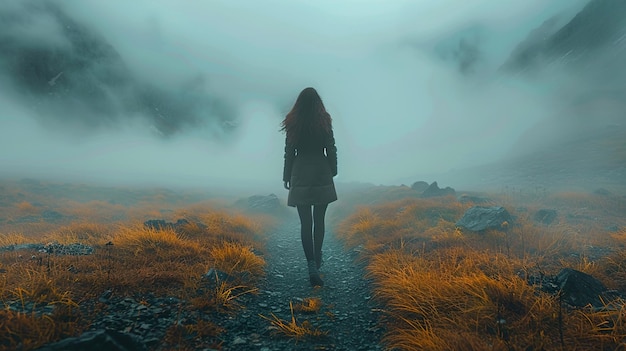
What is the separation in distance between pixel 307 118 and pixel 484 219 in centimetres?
688

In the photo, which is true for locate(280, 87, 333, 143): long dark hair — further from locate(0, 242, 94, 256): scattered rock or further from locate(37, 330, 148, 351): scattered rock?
locate(0, 242, 94, 256): scattered rock

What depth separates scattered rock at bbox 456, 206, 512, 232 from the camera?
340 inches

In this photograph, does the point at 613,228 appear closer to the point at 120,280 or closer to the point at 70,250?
the point at 120,280

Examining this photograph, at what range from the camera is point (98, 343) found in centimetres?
249

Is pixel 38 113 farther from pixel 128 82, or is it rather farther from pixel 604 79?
pixel 604 79

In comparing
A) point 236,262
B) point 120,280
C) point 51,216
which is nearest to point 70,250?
point 120,280

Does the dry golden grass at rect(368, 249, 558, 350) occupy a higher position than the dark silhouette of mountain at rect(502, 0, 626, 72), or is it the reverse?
the dark silhouette of mountain at rect(502, 0, 626, 72)

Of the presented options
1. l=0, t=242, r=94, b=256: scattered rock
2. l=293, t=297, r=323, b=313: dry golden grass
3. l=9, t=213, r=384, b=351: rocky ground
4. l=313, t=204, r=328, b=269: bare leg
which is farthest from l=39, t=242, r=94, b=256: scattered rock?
l=313, t=204, r=328, b=269: bare leg

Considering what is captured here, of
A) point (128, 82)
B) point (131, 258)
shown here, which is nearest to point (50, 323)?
point (131, 258)

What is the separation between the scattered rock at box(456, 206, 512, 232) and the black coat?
219 inches

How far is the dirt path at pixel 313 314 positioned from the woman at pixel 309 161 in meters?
0.67

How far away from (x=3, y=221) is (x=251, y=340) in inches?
812

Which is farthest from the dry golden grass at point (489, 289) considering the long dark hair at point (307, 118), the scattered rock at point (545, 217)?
the long dark hair at point (307, 118)

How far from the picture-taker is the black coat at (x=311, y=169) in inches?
233
